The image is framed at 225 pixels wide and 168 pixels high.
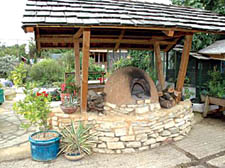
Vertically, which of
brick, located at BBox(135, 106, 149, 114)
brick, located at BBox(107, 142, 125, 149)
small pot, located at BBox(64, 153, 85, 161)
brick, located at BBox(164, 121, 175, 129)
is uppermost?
brick, located at BBox(135, 106, 149, 114)

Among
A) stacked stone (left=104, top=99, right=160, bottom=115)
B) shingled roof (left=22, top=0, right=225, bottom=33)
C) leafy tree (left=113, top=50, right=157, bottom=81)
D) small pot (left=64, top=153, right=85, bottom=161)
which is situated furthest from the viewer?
leafy tree (left=113, top=50, right=157, bottom=81)

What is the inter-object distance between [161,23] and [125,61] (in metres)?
7.11

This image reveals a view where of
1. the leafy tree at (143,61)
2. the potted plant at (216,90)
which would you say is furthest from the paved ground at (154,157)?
the leafy tree at (143,61)

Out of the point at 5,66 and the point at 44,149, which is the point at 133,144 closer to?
the point at 44,149

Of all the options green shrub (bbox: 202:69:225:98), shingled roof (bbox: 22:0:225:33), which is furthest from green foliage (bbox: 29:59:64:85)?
green shrub (bbox: 202:69:225:98)

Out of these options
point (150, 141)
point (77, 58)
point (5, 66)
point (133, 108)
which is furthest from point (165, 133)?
point (5, 66)

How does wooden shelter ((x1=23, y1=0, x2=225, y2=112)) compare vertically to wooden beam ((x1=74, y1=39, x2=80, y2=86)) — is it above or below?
above

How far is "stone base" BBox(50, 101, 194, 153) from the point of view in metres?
4.09

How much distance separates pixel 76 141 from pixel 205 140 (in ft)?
10.4

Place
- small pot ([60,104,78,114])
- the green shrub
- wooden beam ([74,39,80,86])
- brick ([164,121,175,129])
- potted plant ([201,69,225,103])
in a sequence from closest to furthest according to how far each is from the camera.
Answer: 1. small pot ([60,104,78,114])
2. brick ([164,121,175,129])
3. wooden beam ([74,39,80,86])
4. potted plant ([201,69,225,103])
5. the green shrub

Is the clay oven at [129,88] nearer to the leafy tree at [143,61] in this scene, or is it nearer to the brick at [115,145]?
the brick at [115,145]

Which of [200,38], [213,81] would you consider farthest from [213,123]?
[200,38]

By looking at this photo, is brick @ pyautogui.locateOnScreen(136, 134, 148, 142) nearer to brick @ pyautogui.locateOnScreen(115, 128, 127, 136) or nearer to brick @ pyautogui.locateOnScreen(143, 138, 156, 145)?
brick @ pyautogui.locateOnScreen(143, 138, 156, 145)

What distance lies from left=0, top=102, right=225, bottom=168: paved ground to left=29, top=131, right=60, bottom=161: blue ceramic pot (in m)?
0.12
